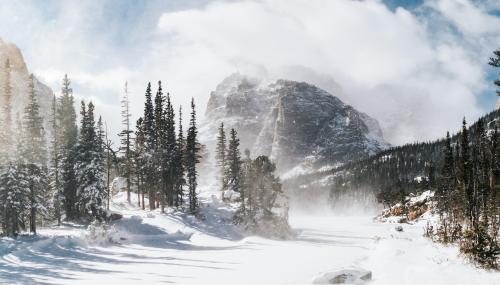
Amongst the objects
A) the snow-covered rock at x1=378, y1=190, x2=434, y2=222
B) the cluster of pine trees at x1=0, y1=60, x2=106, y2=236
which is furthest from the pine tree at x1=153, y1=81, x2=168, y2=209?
the snow-covered rock at x1=378, y1=190, x2=434, y2=222

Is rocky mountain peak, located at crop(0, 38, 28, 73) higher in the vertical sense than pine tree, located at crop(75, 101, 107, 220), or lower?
higher

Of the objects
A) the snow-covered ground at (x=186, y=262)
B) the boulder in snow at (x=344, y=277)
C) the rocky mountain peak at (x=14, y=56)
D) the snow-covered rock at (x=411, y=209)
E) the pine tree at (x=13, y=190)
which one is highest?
the rocky mountain peak at (x=14, y=56)

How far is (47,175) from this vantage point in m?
52.8

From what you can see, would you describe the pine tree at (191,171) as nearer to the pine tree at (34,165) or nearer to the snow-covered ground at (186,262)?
the snow-covered ground at (186,262)

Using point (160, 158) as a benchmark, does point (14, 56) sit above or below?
above

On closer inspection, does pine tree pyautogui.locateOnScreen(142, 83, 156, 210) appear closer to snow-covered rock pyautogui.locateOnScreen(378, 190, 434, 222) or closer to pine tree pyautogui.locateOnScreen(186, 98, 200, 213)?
pine tree pyautogui.locateOnScreen(186, 98, 200, 213)

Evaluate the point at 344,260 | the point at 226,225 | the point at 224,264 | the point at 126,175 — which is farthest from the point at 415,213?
the point at 224,264

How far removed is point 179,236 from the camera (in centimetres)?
4559

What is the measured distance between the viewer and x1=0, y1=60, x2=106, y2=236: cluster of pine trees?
135ft

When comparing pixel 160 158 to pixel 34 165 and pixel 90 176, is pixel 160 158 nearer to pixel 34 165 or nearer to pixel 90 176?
pixel 90 176

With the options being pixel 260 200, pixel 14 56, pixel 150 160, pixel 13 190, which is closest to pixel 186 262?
pixel 13 190

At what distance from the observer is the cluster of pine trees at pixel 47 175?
135 ft

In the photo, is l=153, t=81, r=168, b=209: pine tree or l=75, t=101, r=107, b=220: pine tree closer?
l=75, t=101, r=107, b=220: pine tree

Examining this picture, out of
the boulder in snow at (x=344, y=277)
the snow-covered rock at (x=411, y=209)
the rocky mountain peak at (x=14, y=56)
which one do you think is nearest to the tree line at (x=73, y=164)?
the boulder in snow at (x=344, y=277)
